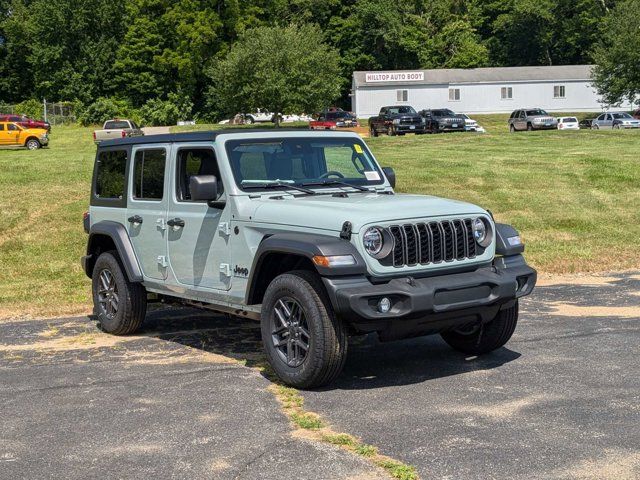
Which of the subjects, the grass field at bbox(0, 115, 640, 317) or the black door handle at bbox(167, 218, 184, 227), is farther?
the grass field at bbox(0, 115, 640, 317)

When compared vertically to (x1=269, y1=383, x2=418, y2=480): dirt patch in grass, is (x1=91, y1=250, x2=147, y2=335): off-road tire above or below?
above

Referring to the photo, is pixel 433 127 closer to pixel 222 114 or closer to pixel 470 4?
pixel 222 114

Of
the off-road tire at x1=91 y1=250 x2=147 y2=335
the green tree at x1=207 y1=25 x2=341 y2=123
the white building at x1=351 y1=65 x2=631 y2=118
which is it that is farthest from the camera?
the white building at x1=351 y1=65 x2=631 y2=118

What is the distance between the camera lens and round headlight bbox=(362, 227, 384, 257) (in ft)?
21.5

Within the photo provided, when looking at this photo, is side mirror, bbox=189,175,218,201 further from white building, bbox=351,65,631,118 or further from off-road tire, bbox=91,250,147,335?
white building, bbox=351,65,631,118

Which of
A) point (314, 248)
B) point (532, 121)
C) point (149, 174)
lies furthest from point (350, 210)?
point (532, 121)

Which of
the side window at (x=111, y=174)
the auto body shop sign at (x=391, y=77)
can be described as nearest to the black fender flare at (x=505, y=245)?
the side window at (x=111, y=174)

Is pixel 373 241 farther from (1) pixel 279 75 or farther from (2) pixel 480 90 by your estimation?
(2) pixel 480 90

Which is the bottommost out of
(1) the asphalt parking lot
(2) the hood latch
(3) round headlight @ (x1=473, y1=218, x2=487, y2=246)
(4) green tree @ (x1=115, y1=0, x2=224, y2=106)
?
(1) the asphalt parking lot

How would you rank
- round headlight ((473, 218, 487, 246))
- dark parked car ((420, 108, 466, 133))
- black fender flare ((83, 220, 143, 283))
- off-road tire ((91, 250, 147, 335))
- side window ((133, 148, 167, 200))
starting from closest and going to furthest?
round headlight ((473, 218, 487, 246)), side window ((133, 148, 167, 200)), black fender flare ((83, 220, 143, 283)), off-road tire ((91, 250, 147, 335)), dark parked car ((420, 108, 466, 133))

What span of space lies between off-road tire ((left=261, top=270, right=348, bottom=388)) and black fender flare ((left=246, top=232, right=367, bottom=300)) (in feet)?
0.56

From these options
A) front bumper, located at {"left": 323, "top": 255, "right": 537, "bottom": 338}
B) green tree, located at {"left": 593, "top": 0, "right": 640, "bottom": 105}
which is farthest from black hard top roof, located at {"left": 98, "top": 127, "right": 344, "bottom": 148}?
green tree, located at {"left": 593, "top": 0, "right": 640, "bottom": 105}

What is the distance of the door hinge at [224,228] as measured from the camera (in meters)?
7.54

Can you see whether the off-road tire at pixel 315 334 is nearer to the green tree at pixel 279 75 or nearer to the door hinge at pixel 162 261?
the door hinge at pixel 162 261
